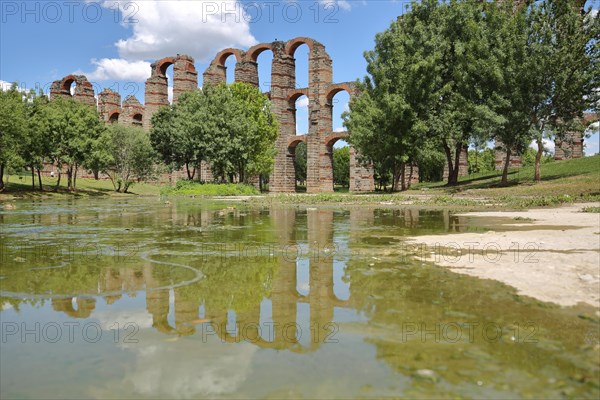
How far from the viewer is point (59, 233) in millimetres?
9273

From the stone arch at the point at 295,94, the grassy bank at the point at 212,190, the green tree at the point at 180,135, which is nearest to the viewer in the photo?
the grassy bank at the point at 212,190

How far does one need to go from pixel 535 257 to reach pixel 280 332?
12.5ft

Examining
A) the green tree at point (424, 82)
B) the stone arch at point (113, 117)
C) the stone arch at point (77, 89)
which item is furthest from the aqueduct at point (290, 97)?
the green tree at point (424, 82)

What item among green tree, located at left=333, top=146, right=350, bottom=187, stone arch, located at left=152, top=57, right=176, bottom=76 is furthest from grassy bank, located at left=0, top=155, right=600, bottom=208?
green tree, located at left=333, top=146, right=350, bottom=187

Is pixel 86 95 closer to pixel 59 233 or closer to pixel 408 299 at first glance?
pixel 59 233

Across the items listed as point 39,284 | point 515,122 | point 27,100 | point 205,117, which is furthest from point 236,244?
point 27,100

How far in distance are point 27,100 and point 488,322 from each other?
38.6m

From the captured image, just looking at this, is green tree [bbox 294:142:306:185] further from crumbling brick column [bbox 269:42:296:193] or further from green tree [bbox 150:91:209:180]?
green tree [bbox 150:91:209:180]

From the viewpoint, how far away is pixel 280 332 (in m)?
3.23

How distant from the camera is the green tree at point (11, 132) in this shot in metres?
28.9

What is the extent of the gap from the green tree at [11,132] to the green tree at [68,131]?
111 inches

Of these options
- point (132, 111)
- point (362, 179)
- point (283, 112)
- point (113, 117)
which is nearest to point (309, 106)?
point (283, 112)

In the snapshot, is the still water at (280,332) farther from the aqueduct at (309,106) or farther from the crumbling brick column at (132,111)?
the crumbling brick column at (132,111)

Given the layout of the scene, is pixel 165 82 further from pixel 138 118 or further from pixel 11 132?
pixel 11 132
